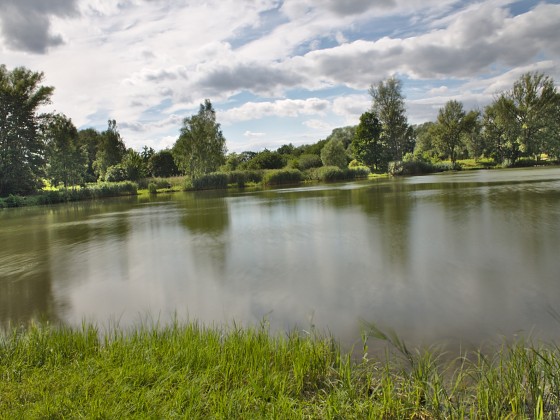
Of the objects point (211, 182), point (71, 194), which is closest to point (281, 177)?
point (211, 182)

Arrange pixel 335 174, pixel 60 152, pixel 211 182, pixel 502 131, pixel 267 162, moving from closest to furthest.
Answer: pixel 60 152, pixel 211 182, pixel 335 174, pixel 502 131, pixel 267 162

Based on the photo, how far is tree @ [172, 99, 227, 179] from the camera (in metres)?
49.3

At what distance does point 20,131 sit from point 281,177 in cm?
2801

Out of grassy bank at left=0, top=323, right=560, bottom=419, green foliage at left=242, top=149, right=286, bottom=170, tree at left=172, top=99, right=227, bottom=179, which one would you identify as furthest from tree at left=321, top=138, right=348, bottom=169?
grassy bank at left=0, top=323, right=560, bottom=419

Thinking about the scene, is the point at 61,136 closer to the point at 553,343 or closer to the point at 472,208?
the point at 472,208

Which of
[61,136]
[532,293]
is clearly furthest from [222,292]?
[61,136]

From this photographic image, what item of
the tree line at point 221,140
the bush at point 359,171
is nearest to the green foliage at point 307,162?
the tree line at point 221,140

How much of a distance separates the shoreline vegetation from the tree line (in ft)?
5.13

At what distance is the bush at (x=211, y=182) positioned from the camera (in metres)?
46.0

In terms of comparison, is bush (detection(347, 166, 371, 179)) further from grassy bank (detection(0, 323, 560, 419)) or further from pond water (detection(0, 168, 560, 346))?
grassy bank (detection(0, 323, 560, 419))

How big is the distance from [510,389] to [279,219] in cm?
1242

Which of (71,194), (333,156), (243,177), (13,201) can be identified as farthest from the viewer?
(333,156)

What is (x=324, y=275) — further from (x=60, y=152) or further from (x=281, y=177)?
(x=60, y=152)

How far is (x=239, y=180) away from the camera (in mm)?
48031
